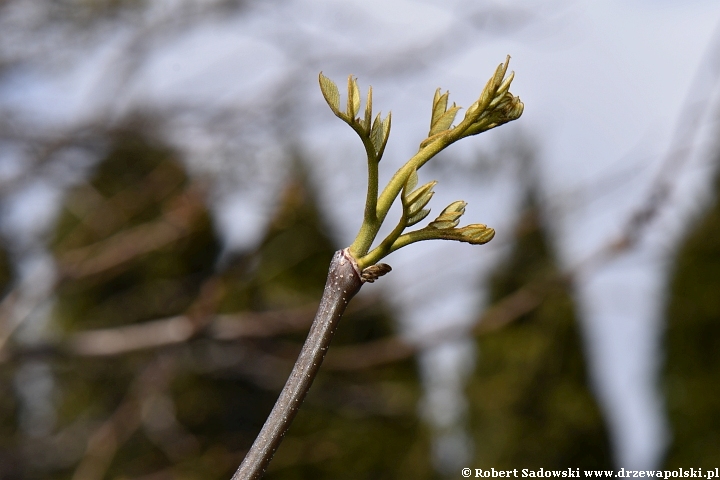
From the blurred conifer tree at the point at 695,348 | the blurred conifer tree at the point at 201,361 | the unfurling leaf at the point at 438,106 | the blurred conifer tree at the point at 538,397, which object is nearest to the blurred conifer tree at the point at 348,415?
the blurred conifer tree at the point at 201,361

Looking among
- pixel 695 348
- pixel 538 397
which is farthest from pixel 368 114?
pixel 695 348

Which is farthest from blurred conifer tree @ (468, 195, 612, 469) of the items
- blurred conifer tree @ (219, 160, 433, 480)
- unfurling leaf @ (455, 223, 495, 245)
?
unfurling leaf @ (455, 223, 495, 245)

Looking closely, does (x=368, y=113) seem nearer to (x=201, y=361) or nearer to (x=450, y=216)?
(x=450, y=216)

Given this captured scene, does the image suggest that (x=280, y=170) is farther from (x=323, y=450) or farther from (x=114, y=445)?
(x=323, y=450)

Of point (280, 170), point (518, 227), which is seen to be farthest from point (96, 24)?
point (518, 227)

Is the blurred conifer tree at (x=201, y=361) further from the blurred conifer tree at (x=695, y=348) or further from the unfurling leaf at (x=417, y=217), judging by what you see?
the blurred conifer tree at (x=695, y=348)
